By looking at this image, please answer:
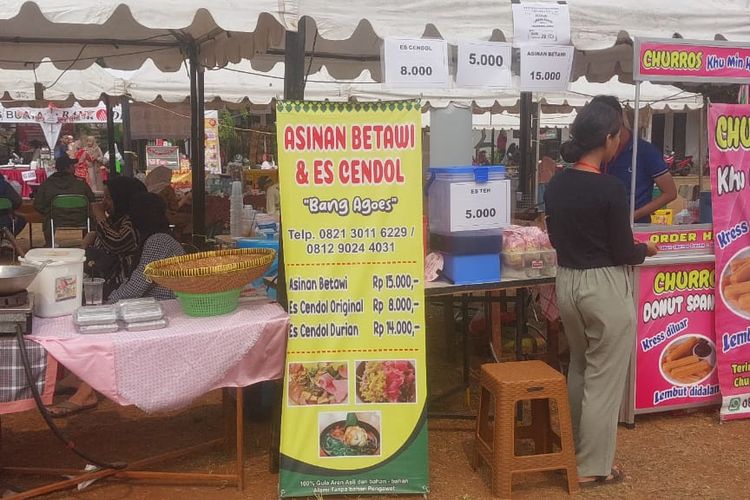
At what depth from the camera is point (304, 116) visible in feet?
10.8

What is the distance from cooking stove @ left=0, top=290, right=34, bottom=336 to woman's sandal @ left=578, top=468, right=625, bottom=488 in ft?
8.75

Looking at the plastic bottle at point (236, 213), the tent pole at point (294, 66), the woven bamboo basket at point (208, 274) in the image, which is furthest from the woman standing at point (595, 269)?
the plastic bottle at point (236, 213)

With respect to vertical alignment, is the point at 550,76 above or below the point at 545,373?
above

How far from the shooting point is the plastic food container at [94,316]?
3.17 metres

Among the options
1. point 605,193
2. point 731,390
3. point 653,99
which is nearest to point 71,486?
point 605,193

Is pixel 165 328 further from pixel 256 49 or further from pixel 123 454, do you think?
pixel 256 49

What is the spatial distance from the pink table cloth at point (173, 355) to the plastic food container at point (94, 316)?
0.06 metres

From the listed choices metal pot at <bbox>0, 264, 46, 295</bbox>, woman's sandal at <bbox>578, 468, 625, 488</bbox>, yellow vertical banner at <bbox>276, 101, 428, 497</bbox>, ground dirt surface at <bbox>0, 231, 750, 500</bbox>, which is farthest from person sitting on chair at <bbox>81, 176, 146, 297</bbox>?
woman's sandal at <bbox>578, 468, 625, 488</bbox>

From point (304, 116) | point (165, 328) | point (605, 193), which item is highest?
point (304, 116)

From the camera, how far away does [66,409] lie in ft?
15.2

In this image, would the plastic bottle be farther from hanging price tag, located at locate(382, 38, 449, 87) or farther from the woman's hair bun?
the woman's hair bun

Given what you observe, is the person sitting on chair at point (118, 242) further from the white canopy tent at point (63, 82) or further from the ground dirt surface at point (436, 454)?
the white canopy tent at point (63, 82)

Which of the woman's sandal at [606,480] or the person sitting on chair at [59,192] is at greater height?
the person sitting on chair at [59,192]

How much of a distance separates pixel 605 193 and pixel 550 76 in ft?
3.45
